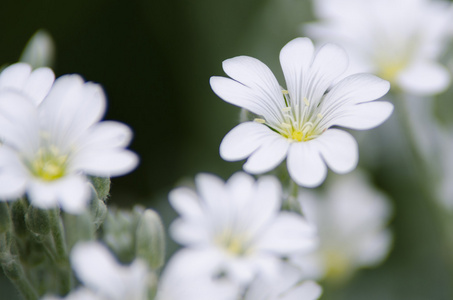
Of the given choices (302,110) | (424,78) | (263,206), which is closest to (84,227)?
(263,206)

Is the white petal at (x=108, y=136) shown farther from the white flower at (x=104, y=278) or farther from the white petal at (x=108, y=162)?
the white flower at (x=104, y=278)

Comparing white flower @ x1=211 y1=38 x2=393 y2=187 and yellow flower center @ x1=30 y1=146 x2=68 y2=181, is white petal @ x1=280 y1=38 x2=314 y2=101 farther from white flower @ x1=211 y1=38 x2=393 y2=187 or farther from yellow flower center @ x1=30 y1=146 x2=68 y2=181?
yellow flower center @ x1=30 y1=146 x2=68 y2=181

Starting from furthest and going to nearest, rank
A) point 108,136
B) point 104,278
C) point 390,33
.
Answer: point 390,33 < point 108,136 < point 104,278

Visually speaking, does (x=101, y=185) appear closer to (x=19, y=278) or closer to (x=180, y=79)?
(x=19, y=278)

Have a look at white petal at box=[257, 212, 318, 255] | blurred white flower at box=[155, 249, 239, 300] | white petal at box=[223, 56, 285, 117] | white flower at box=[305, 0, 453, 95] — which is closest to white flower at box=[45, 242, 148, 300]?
blurred white flower at box=[155, 249, 239, 300]

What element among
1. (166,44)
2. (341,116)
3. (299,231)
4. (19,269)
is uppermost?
(166,44)

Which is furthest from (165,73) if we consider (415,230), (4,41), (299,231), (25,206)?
(299,231)

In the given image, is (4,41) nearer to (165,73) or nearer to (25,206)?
(165,73)
